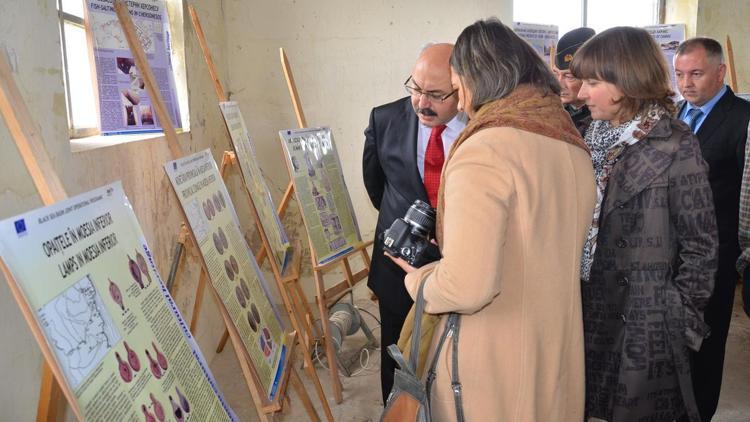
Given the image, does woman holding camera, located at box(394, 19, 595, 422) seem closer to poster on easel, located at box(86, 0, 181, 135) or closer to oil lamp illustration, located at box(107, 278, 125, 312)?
oil lamp illustration, located at box(107, 278, 125, 312)

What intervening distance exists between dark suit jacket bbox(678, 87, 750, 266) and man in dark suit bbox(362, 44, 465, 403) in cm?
113

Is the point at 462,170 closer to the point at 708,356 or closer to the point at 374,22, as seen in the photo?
the point at 708,356

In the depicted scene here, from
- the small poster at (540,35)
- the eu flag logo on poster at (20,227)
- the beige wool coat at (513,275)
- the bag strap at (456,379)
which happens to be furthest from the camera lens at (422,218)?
the small poster at (540,35)

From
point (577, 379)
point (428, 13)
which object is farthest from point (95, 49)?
point (428, 13)

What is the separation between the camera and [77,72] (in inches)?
92.0

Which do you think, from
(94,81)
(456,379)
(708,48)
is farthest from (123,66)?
(708,48)

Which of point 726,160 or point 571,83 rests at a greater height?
point 571,83

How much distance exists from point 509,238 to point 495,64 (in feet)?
1.21

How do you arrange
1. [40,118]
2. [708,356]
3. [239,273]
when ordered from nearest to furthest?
1. [40,118]
2. [239,273]
3. [708,356]

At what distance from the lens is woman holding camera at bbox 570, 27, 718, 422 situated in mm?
1682

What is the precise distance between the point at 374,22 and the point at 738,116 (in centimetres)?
241

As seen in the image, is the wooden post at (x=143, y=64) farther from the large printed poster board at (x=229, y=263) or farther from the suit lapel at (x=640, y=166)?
the suit lapel at (x=640, y=166)

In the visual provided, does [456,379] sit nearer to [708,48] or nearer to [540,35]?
[708,48]

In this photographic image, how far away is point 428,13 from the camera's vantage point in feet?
13.9
